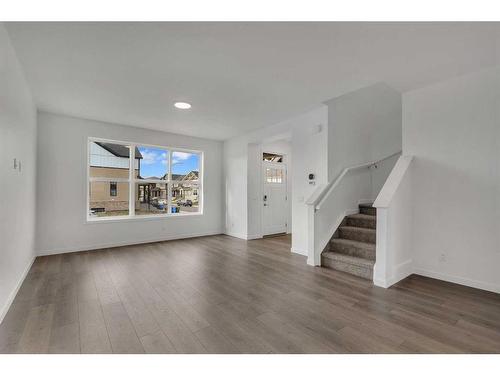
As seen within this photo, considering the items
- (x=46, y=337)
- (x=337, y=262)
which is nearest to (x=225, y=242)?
(x=337, y=262)

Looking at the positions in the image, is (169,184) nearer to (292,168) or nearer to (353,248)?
(292,168)

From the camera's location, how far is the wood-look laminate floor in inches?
71.2

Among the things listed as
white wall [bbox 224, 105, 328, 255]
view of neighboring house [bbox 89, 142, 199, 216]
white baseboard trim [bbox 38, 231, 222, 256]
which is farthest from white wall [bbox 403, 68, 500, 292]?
view of neighboring house [bbox 89, 142, 199, 216]

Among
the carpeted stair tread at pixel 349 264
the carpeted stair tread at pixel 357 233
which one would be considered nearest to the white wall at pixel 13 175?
the carpeted stair tread at pixel 349 264

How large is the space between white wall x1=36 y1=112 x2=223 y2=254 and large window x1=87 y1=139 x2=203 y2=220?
0.60 feet

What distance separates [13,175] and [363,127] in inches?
205

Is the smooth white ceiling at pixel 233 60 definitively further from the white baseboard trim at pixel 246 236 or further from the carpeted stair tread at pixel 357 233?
the white baseboard trim at pixel 246 236

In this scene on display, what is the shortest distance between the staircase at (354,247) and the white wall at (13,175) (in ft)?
12.3

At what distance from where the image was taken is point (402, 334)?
1939 mm

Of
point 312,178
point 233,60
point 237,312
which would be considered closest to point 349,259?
point 312,178

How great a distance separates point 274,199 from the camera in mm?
6430

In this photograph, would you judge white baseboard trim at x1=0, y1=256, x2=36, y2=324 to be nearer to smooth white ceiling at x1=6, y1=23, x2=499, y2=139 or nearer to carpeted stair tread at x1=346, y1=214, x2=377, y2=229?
smooth white ceiling at x1=6, y1=23, x2=499, y2=139
